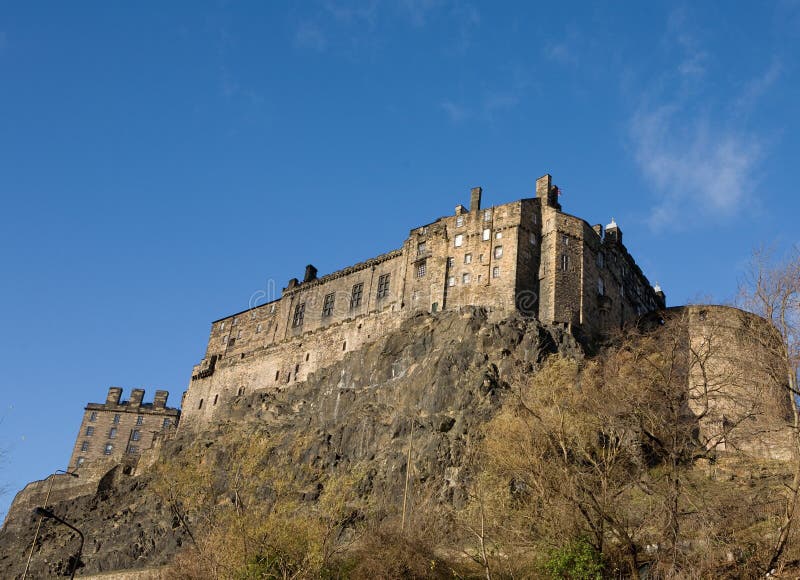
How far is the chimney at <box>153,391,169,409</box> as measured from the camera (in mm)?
96938

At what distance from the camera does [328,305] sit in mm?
66562

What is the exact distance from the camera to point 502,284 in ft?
178

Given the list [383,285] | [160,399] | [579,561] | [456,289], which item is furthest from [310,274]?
[579,561]

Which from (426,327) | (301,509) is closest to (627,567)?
(301,509)

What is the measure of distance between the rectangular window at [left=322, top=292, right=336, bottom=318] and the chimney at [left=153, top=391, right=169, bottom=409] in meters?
39.4

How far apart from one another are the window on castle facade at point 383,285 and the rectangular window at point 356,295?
198 centimetres

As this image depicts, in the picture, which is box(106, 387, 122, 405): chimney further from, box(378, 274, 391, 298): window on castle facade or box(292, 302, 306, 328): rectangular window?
box(378, 274, 391, 298): window on castle facade

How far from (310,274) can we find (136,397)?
37882 millimetres

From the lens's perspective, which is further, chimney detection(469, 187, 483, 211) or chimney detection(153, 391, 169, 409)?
chimney detection(153, 391, 169, 409)

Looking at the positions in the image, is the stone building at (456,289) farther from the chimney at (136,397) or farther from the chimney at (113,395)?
the chimney at (113,395)

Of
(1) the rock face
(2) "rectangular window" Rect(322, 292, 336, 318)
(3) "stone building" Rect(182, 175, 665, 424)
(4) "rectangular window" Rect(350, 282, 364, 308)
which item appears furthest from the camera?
(2) "rectangular window" Rect(322, 292, 336, 318)

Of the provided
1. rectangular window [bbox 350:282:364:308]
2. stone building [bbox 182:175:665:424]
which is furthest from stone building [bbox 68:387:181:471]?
rectangular window [bbox 350:282:364:308]

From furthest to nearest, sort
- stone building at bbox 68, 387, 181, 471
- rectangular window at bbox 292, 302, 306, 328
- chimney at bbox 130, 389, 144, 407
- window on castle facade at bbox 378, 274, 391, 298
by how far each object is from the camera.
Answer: chimney at bbox 130, 389, 144, 407 < stone building at bbox 68, 387, 181, 471 < rectangular window at bbox 292, 302, 306, 328 < window on castle facade at bbox 378, 274, 391, 298

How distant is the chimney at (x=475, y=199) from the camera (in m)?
59.3
